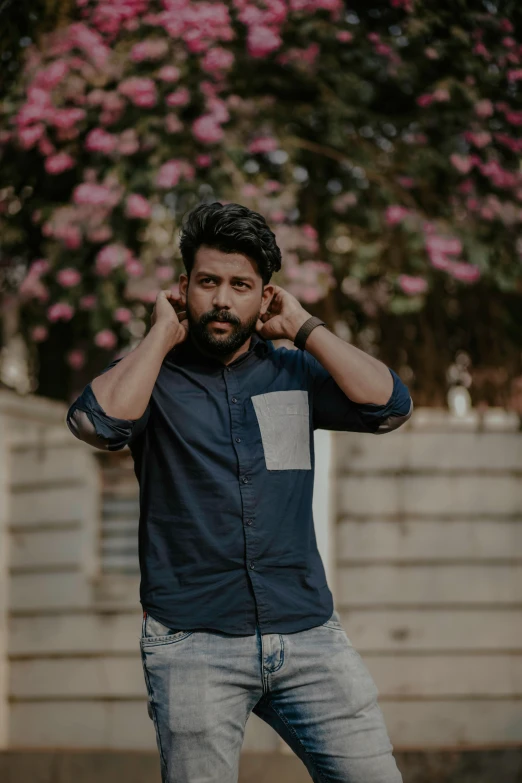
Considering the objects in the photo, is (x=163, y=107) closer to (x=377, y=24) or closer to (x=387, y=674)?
(x=377, y=24)

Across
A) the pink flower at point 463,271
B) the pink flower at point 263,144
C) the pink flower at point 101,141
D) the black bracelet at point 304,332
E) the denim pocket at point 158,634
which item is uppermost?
the black bracelet at point 304,332

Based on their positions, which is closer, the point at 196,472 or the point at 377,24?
the point at 196,472

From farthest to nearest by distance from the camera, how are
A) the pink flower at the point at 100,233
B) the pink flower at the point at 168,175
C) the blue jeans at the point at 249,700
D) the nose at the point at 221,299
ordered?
the pink flower at the point at 100,233 < the pink flower at the point at 168,175 < the nose at the point at 221,299 < the blue jeans at the point at 249,700

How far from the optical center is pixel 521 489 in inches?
249

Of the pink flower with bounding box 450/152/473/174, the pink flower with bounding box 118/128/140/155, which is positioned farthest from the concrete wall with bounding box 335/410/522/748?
the pink flower with bounding box 118/128/140/155

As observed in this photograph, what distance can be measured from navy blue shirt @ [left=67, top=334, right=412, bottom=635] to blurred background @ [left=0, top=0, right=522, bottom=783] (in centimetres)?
237

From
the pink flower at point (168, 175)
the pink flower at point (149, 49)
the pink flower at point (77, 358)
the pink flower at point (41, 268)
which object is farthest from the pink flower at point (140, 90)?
the pink flower at point (77, 358)

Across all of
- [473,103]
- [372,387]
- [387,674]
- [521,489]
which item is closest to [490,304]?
[473,103]

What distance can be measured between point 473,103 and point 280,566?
5.01 meters

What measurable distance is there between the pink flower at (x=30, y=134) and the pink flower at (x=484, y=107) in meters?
2.63

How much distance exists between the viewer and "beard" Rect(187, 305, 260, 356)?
3.18m

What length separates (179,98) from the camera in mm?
7391

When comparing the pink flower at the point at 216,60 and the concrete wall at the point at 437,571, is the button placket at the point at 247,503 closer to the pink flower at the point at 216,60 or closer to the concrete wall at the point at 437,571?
the concrete wall at the point at 437,571

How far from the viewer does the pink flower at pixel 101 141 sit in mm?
7398
